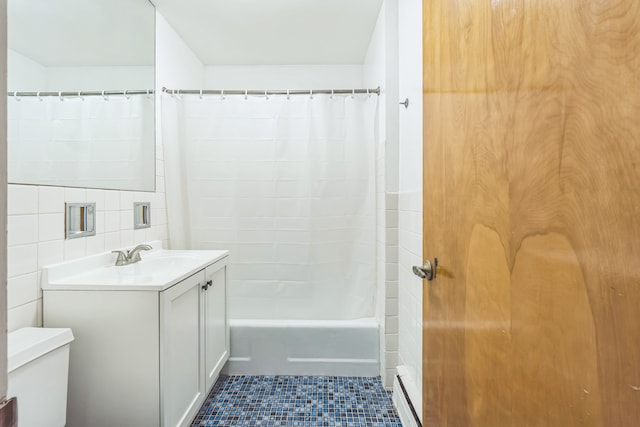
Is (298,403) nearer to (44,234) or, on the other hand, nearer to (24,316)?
(24,316)

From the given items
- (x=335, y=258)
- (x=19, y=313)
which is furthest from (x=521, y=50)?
(x=335, y=258)

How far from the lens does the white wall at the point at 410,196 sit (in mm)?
1464

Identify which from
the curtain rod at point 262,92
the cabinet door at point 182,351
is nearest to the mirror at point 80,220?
the cabinet door at point 182,351

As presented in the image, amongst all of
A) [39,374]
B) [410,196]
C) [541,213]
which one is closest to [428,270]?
[541,213]

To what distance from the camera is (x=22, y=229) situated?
1.12 meters

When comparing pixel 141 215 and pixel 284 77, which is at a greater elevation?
pixel 284 77

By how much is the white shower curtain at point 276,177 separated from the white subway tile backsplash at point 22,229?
3.24ft

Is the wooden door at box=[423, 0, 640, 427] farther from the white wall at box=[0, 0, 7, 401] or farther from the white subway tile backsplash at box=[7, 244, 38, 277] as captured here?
the white subway tile backsplash at box=[7, 244, 38, 277]

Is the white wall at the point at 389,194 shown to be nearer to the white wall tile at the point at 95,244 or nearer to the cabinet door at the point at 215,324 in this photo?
the cabinet door at the point at 215,324

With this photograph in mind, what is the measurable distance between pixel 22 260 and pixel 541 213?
1.56m

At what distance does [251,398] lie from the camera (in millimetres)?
1809

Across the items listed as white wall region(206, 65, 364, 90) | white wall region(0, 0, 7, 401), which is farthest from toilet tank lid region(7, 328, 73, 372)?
white wall region(206, 65, 364, 90)

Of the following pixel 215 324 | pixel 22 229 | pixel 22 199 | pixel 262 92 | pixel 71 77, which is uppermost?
pixel 262 92

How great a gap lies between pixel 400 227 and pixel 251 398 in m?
1.32
